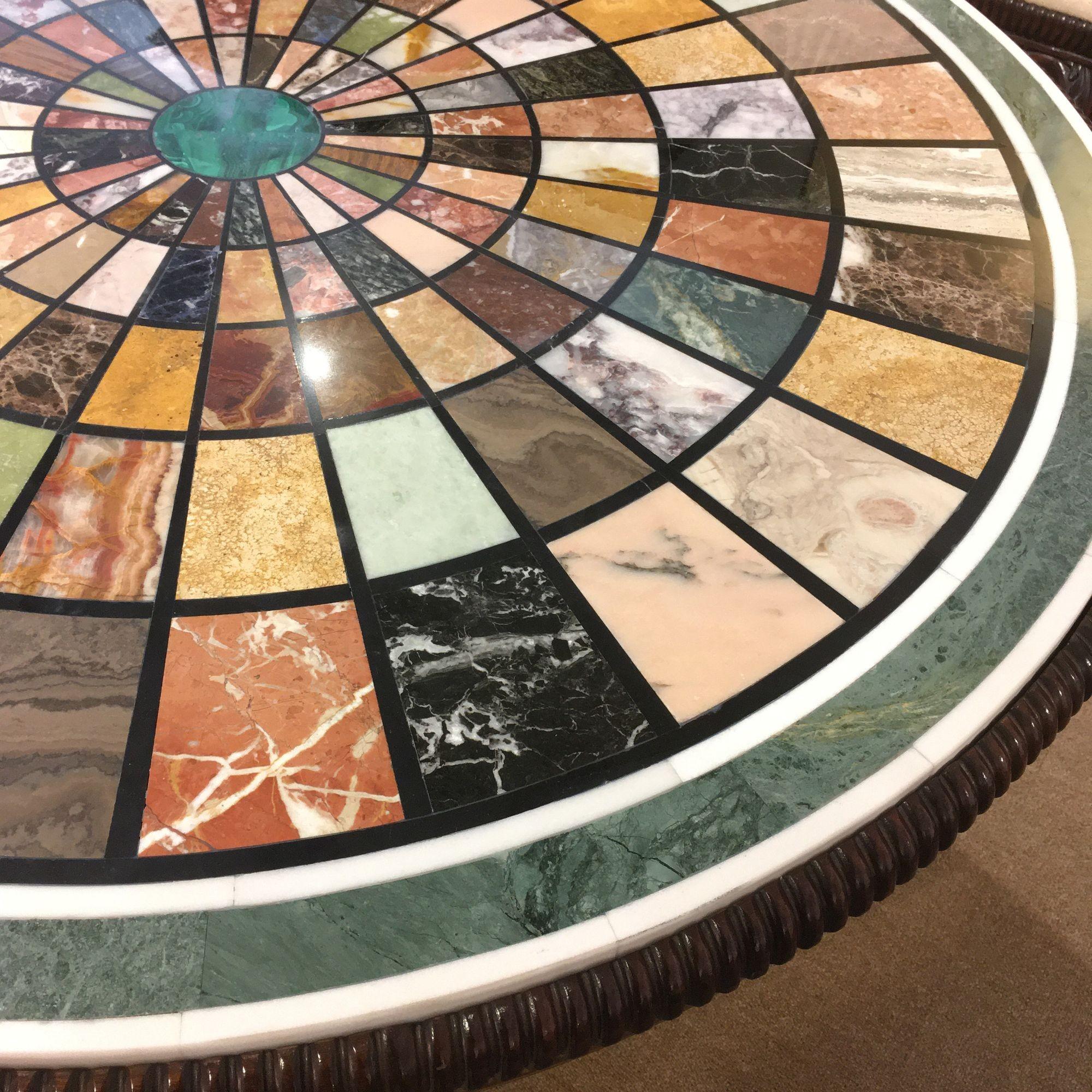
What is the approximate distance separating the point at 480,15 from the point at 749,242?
104 cm

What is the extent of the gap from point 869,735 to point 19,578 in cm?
113

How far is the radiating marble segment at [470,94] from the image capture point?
223 centimetres

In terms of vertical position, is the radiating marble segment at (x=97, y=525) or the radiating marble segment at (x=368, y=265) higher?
the radiating marble segment at (x=368, y=265)

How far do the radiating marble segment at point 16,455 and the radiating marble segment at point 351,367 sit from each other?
405 mm

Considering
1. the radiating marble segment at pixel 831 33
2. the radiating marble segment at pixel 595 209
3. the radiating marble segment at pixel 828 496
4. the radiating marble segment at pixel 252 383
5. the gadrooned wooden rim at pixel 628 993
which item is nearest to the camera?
the gadrooned wooden rim at pixel 628 993

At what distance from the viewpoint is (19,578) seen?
1385 millimetres

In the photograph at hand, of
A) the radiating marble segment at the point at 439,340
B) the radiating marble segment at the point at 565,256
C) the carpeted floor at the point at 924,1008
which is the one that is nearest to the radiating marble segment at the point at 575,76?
the radiating marble segment at the point at 565,256

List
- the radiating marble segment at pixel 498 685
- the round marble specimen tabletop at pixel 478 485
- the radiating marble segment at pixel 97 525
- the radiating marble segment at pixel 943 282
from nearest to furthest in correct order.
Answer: the round marble specimen tabletop at pixel 478 485 → the radiating marble segment at pixel 498 685 → the radiating marble segment at pixel 97 525 → the radiating marble segment at pixel 943 282

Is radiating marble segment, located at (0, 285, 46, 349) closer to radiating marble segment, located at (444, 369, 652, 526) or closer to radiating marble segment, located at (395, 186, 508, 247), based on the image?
radiating marble segment, located at (395, 186, 508, 247)

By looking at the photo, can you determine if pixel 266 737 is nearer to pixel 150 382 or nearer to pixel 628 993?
pixel 628 993

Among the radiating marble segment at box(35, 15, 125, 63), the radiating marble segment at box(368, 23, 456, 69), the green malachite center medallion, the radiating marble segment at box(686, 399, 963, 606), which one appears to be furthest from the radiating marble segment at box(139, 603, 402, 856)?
the radiating marble segment at box(35, 15, 125, 63)

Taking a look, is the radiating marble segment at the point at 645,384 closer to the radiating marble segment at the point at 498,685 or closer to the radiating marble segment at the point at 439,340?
the radiating marble segment at the point at 439,340

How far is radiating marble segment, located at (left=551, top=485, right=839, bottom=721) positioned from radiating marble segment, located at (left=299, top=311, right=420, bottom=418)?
0.40 meters

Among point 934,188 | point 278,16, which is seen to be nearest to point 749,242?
point 934,188
